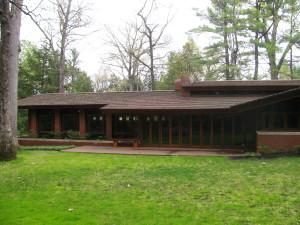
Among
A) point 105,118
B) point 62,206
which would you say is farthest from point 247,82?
point 62,206

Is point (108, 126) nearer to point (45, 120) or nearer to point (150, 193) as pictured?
point (45, 120)

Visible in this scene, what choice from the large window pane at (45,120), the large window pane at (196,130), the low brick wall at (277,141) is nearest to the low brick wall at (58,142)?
→ the large window pane at (45,120)

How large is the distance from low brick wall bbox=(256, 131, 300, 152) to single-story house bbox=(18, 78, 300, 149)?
0.86 m

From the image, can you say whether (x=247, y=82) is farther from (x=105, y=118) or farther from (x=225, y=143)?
(x=105, y=118)

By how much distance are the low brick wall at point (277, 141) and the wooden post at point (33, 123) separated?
1548 centimetres

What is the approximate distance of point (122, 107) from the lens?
22078mm

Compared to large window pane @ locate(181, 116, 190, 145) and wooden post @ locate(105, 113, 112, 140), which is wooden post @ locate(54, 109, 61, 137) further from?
large window pane @ locate(181, 116, 190, 145)

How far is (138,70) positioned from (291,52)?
17.0m

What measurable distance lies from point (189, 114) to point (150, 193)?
12.1m

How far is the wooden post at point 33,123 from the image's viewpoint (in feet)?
88.2

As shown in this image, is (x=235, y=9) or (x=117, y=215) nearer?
(x=117, y=215)

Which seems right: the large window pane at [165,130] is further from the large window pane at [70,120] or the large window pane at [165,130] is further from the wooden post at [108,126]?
the large window pane at [70,120]

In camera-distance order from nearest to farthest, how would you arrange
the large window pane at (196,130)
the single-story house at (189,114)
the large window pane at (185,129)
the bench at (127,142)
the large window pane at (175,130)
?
the single-story house at (189,114), the large window pane at (196,130), the large window pane at (185,129), the large window pane at (175,130), the bench at (127,142)

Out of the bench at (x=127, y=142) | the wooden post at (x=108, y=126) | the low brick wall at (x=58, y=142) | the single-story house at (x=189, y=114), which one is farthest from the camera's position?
the wooden post at (x=108, y=126)
